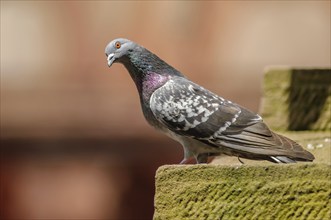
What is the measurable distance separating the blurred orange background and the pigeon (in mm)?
6690

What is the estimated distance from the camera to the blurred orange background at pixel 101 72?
12852 millimetres

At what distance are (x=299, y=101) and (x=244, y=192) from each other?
2.52 metres

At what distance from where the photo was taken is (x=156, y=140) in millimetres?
12953

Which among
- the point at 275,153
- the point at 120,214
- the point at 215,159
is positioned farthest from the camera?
the point at 120,214

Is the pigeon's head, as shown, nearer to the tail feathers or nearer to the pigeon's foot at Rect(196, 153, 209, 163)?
the pigeon's foot at Rect(196, 153, 209, 163)

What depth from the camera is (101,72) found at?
44.4ft

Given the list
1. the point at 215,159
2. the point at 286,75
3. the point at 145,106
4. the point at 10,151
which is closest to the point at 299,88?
the point at 286,75

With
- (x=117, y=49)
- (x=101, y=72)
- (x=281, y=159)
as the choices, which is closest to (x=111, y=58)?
(x=117, y=49)

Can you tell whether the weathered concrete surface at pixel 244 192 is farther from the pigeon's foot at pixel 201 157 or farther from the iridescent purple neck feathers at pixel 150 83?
the iridescent purple neck feathers at pixel 150 83

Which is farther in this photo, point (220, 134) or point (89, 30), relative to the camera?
point (89, 30)

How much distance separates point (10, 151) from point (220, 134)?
7.65 meters

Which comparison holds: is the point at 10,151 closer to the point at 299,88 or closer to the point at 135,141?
the point at 135,141

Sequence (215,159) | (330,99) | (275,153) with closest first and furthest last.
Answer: (275,153)
(215,159)
(330,99)

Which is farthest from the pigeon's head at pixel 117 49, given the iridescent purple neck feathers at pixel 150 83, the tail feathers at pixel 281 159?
the tail feathers at pixel 281 159
